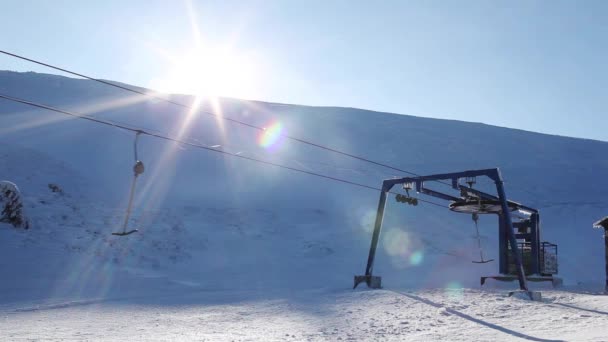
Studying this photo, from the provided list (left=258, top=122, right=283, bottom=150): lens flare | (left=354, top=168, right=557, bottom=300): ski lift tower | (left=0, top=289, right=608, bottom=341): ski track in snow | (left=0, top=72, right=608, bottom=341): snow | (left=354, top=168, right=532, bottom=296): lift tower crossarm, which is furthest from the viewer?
(left=258, top=122, right=283, bottom=150): lens flare

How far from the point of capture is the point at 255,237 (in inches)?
1259

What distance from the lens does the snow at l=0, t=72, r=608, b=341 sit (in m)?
12.1

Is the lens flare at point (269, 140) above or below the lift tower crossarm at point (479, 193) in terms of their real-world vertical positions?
above

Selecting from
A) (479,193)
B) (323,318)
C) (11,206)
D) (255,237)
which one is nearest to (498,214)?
(479,193)

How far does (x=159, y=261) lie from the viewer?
2589cm

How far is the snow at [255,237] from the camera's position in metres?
12.1

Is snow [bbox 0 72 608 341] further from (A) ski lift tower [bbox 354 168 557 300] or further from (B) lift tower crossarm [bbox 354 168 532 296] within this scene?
(A) ski lift tower [bbox 354 168 557 300]

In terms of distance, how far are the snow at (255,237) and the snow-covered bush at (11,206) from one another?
24.7 inches

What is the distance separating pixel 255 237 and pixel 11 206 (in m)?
12.5

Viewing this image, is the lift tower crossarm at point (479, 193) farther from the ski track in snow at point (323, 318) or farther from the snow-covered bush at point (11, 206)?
the snow-covered bush at point (11, 206)

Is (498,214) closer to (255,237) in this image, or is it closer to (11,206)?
(255,237)

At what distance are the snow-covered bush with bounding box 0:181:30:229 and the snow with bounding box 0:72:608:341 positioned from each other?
0.63 metres

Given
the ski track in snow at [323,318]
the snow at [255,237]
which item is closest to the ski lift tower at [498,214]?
the snow at [255,237]

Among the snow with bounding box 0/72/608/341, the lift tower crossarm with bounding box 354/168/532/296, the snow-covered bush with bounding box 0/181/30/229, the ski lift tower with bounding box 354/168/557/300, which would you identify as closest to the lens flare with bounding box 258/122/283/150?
the snow with bounding box 0/72/608/341
